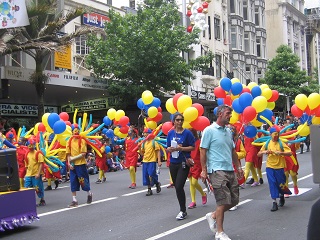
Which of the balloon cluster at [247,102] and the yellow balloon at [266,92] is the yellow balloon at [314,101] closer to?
the balloon cluster at [247,102]

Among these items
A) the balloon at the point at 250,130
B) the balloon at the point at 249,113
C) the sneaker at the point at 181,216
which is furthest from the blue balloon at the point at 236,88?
the sneaker at the point at 181,216

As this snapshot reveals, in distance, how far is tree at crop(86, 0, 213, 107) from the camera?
24.4 m

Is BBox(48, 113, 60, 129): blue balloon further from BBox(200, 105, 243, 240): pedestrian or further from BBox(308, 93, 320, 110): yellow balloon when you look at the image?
BBox(308, 93, 320, 110): yellow balloon

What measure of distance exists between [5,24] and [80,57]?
1452 centimetres


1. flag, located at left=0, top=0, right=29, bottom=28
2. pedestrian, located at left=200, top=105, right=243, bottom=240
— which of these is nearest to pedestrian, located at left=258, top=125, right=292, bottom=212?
pedestrian, located at left=200, top=105, right=243, bottom=240

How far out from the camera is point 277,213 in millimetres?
9367

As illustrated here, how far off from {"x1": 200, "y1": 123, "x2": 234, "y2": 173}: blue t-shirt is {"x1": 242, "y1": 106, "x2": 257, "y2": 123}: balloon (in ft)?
9.98

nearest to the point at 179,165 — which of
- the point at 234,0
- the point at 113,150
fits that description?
the point at 113,150

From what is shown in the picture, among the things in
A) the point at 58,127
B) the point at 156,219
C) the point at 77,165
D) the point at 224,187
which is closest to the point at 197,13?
the point at 58,127

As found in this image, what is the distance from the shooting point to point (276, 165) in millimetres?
9797

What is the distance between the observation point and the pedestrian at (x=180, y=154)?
29.3ft

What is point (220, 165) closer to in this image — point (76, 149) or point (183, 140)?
point (183, 140)

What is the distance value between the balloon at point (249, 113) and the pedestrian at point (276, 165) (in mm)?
552

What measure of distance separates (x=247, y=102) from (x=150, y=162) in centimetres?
334
